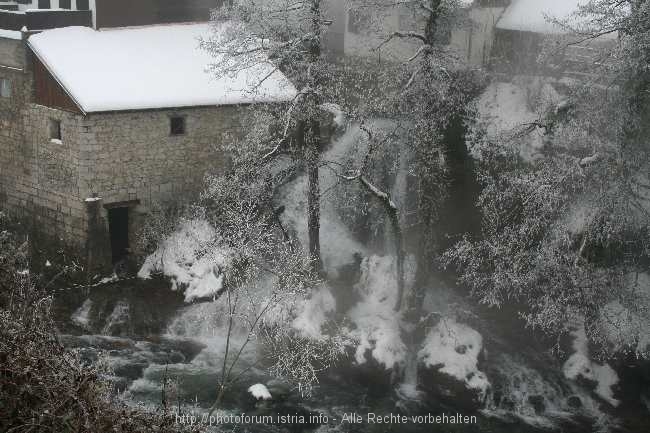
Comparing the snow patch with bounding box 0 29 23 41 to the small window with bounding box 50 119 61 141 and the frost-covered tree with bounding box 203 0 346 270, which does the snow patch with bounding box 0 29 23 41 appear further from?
the frost-covered tree with bounding box 203 0 346 270

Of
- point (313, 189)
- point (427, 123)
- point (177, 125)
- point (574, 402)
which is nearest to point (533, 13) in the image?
point (427, 123)

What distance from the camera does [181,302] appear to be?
67.6 ft

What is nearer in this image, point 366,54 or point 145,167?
point 145,167

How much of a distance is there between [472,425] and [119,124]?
12527 millimetres

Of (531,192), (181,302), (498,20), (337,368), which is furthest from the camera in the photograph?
(498,20)

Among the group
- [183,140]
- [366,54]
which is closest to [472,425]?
[183,140]

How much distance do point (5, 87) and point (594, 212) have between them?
17.4 metres

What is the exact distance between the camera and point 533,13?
955 inches

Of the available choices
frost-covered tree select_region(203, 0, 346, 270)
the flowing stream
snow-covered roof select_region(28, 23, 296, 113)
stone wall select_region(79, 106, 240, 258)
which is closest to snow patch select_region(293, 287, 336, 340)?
the flowing stream

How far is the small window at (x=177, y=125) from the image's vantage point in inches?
855

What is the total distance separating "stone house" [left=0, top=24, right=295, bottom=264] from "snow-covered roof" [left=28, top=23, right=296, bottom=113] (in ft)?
0.10

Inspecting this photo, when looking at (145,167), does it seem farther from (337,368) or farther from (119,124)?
(337,368)

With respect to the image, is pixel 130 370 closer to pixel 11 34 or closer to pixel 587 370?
pixel 11 34

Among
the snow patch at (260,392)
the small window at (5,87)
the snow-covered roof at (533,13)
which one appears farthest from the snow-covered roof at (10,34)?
the snow-covered roof at (533,13)
